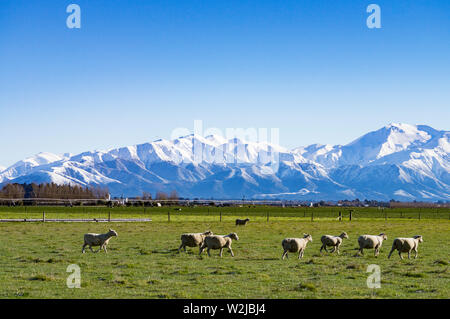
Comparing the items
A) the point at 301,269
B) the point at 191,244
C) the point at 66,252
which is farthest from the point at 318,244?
the point at 66,252

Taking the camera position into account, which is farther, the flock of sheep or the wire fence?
the wire fence

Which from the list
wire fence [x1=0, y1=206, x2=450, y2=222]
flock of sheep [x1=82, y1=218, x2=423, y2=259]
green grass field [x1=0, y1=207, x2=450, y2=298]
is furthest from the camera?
wire fence [x1=0, y1=206, x2=450, y2=222]

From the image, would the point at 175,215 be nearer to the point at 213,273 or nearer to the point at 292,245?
the point at 292,245

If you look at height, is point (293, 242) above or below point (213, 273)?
above

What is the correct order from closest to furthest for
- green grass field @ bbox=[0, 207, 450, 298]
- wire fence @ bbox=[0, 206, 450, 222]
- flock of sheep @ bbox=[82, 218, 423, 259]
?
green grass field @ bbox=[0, 207, 450, 298], flock of sheep @ bbox=[82, 218, 423, 259], wire fence @ bbox=[0, 206, 450, 222]

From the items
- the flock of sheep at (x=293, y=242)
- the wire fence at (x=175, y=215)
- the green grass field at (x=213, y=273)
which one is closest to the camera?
the green grass field at (x=213, y=273)

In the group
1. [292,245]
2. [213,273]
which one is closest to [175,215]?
[292,245]

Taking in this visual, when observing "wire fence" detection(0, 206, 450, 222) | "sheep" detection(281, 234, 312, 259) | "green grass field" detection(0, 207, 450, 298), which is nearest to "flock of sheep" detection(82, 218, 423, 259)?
"sheep" detection(281, 234, 312, 259)

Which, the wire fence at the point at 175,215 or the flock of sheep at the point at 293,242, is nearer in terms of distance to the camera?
the flock of sheep at the point at 293,242

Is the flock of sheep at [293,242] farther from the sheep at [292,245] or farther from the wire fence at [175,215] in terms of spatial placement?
the wire fence at [175,215]

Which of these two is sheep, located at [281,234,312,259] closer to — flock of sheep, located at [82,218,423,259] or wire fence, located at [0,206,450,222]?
flock of sheep, located at [82,218,423,259]

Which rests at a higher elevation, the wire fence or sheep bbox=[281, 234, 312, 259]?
sheep bbox=[281, 234, 312, 259]

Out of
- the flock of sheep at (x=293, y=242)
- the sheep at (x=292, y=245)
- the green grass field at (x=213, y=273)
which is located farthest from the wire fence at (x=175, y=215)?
the sheep at (x=292, y=245)
